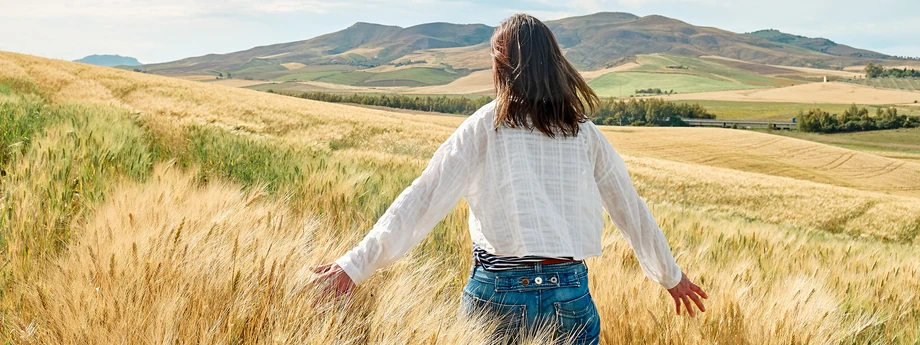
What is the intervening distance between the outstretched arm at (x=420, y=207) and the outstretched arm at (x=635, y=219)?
19.2 inches

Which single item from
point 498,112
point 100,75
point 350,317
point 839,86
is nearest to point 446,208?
point 498,112

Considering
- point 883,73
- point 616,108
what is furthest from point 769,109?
point 883,73

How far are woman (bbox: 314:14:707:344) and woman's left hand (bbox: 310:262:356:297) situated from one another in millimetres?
108

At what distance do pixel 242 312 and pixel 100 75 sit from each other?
109ft

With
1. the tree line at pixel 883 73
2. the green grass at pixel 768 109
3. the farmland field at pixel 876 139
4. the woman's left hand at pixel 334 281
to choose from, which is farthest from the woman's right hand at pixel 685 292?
the tree line at pixel 883 73

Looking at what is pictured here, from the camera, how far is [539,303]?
184 cm

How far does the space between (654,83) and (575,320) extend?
168 m

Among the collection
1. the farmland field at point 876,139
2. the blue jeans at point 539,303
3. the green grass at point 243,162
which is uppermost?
the green grass at point 243,162

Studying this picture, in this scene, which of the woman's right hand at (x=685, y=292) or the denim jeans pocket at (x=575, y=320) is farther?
the woman's right hand at (x=685, y=292)

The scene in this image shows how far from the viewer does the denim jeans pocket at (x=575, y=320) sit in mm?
1836

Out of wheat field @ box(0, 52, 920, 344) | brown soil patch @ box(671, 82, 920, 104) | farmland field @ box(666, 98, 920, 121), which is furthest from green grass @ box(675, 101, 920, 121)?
wheat field @ box(0, 52, 920, 344)

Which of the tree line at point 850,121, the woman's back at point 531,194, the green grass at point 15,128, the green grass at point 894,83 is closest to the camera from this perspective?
the woman's back at point 531,194

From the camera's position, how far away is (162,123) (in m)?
6.32

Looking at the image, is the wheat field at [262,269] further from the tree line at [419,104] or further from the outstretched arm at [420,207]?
the tree line at [419,104]
